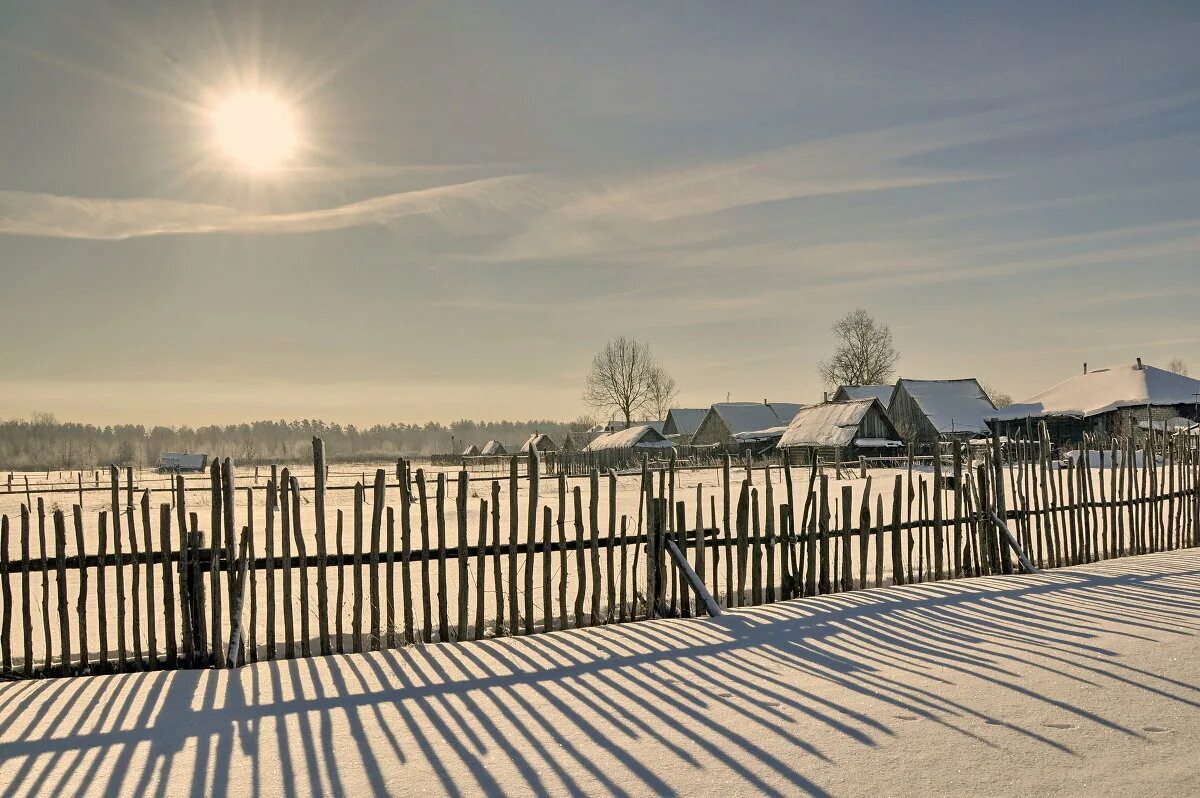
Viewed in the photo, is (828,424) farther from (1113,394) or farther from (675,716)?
(675,716)

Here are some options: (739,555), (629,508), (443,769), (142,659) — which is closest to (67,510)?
(629,508)

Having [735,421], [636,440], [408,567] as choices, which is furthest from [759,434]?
[408,567]

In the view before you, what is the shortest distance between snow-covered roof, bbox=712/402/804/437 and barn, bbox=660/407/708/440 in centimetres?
568

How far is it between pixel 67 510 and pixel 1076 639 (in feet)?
88.3

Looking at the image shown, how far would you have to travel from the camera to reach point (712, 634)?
20.7 ft

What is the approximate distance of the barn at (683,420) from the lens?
6750 cm

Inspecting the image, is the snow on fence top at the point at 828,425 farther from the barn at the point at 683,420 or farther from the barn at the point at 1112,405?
the barn at the point at 683,420

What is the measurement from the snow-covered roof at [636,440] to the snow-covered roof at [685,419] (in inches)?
307

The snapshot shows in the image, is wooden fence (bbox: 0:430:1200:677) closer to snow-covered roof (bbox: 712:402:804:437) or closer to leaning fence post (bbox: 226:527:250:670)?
leaning fence post (bbox: 226:527:250:670)

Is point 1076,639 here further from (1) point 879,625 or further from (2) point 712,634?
(2) point 712,634

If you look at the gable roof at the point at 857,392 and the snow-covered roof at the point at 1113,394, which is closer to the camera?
the snow-covered roof at the point at 1113,394

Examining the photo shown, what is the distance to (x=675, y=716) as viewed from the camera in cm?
454

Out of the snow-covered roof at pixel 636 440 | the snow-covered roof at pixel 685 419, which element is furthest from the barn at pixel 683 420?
the snow-covered roof at pixel 636 440

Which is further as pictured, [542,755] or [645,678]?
[645,678]
